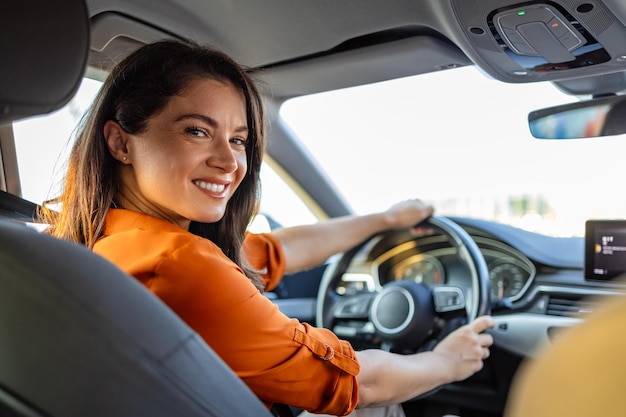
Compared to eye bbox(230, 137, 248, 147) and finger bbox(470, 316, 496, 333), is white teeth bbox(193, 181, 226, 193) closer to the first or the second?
eye bbox(230, 137, 248, 147)

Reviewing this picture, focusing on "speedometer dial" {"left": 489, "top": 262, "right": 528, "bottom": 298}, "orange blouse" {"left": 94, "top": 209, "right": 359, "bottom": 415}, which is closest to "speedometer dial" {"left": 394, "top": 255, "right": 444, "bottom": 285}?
"speedometer dial" {"left": 489, "top": 262, "right": 528, "bottom": 298}

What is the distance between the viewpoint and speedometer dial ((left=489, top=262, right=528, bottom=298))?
2777 mm

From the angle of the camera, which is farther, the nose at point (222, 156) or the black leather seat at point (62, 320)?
the nose at point (222, 156)

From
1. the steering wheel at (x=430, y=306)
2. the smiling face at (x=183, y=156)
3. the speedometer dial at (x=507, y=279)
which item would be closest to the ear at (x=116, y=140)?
the smiling face at (x=183, y=156)

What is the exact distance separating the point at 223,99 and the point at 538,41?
89cm

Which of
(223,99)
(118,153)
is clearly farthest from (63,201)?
(223,99)

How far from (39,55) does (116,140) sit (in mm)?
743

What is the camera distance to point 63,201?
1789mm

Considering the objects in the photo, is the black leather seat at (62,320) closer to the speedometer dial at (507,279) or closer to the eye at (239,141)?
the eye at (239,141)

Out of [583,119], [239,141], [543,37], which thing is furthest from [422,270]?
[239,141]

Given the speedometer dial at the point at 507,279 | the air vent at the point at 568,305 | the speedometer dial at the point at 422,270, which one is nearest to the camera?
the air vent at the point at 568,305

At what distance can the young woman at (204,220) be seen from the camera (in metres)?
1.39

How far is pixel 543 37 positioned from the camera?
193 cm

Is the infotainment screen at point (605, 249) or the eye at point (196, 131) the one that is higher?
the eye at point (196, 131)
